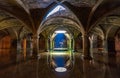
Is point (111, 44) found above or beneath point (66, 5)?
beneath

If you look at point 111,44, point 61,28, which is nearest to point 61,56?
point 111,44

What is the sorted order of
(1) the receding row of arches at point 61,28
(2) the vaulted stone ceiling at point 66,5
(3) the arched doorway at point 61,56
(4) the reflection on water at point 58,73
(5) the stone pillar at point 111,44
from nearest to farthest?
(4) the reflection on water at point 58,73 < (3) the arched doorway at point 61,56 < (2) the vaulted stone ceiling at point 66,5 < (1) the receding row of arches at point 61,28 < (5) the stone pillar at point 111,44

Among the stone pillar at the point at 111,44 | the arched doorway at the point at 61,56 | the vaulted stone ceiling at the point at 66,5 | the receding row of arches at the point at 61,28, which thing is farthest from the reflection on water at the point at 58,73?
the stone pillar at the point at 111,44

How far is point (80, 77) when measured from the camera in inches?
255

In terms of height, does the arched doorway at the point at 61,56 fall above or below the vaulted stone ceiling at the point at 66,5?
below

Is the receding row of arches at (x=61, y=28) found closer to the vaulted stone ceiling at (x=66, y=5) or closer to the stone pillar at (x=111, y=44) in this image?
the stone pillar at (x=111, y=44)

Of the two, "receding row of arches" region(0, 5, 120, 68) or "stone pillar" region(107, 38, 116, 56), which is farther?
"stone pillar" region(107, 38, 116, 56)

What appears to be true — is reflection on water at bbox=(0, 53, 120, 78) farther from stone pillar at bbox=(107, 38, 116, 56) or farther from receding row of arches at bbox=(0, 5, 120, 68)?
stone pillar at bbox=(107, 38, 116, 56)

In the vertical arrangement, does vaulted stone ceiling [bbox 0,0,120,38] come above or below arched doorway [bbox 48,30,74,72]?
above

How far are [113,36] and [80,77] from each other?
20.0 m

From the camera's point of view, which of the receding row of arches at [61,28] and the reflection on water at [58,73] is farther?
the receding row of arches at [61,28]

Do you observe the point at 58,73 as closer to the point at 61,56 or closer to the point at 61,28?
the point at 61,56

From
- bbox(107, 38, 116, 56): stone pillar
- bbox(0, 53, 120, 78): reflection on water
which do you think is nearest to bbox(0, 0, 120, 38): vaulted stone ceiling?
bbox(0, 53, 120, 78): reflection on water

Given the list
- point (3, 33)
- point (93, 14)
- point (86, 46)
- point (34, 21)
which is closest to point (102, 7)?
point (93, 14)
